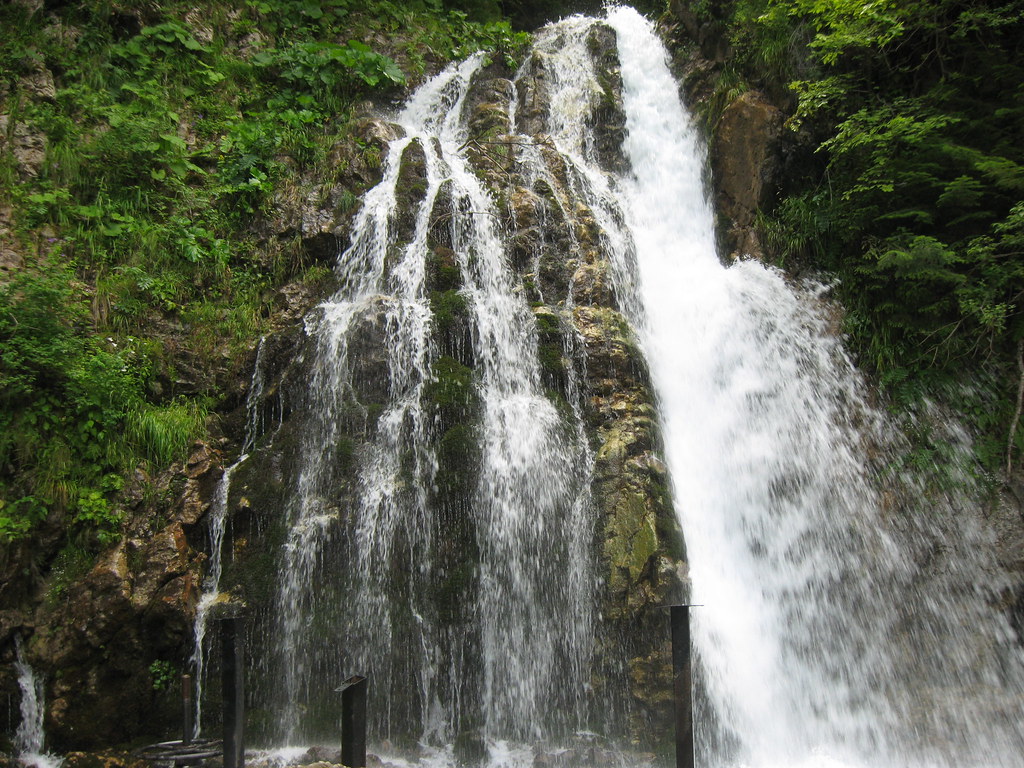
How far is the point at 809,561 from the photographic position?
6367 millimetres

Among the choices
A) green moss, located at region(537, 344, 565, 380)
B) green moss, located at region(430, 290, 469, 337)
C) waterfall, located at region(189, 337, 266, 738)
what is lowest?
waterfall, located at region(189, 337, 266, 738)

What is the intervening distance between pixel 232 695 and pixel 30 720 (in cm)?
381

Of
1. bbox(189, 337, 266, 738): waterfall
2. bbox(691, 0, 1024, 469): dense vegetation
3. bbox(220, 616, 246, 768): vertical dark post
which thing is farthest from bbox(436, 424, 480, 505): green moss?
bbox(691, 0, 1024, 469): dense vegetation

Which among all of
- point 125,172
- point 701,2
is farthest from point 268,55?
point 701,2

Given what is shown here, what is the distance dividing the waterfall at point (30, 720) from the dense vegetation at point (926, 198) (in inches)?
379

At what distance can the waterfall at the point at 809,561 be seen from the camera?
5480 mm

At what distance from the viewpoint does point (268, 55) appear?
37.8ft

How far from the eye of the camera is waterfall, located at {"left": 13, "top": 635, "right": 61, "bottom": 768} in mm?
5328

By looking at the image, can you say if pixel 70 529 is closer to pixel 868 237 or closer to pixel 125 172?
pixel 125 172

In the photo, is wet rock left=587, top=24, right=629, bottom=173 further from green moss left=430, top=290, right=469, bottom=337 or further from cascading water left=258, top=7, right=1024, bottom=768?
green moss left=430, top=290, right=469, bottom=337

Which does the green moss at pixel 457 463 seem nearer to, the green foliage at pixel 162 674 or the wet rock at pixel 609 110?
the green foliage at pixel 162 674

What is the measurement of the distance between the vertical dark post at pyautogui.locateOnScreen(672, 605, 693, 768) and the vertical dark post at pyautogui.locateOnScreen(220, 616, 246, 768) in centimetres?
245

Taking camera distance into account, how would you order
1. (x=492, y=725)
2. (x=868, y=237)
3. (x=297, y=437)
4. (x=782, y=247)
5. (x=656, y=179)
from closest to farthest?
(x=492, y=725) < (x=297, y=437) < (x=868, y=237) < (x=782, y=247) < (x=656, y=179)

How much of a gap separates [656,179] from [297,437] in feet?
25.1
